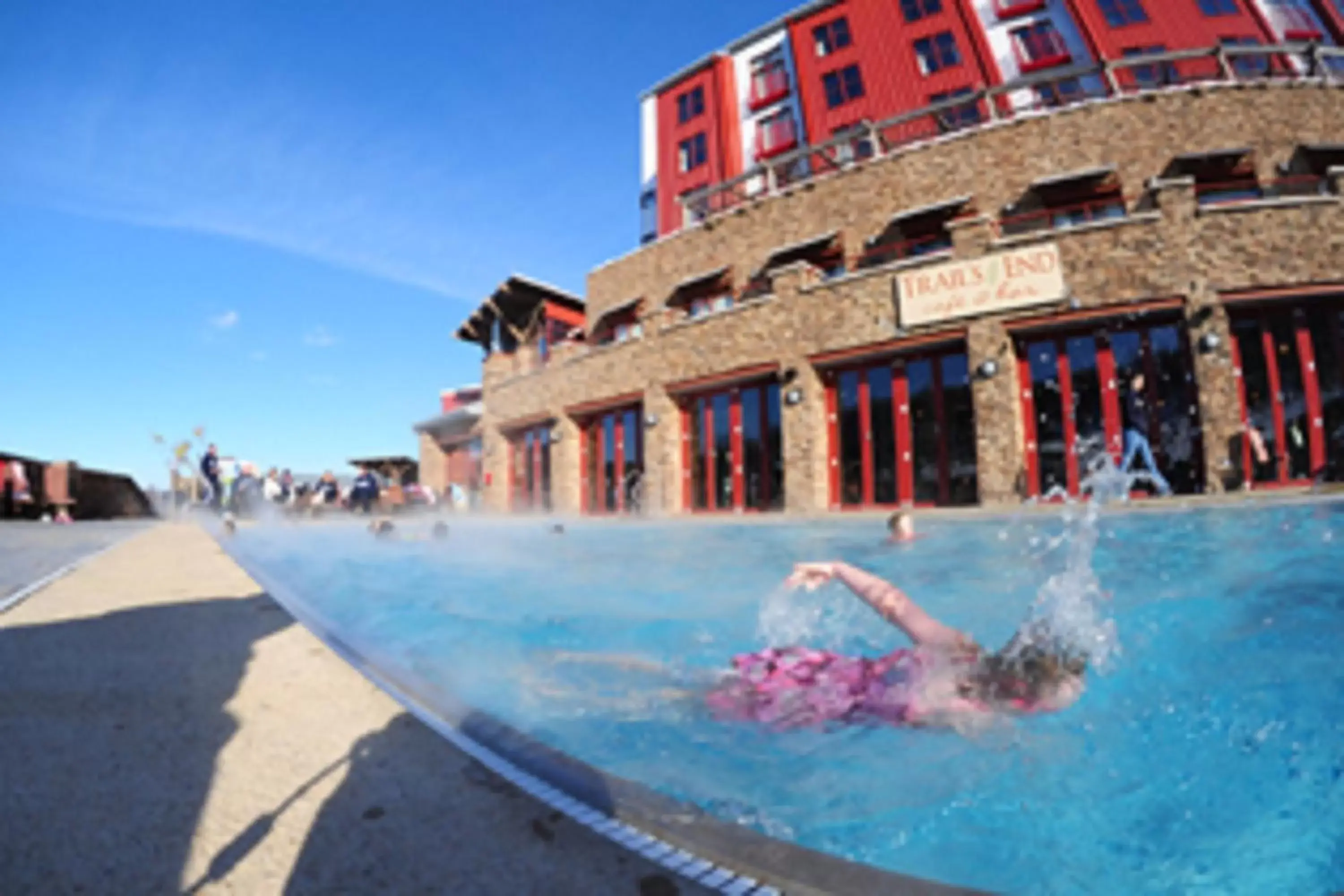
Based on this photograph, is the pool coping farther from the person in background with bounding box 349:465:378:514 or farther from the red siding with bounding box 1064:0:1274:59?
the red siding with bounding box 1064:0:1274:59

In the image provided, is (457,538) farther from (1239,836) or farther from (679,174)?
(679,174)

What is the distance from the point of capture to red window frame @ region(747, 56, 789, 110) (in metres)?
26.8

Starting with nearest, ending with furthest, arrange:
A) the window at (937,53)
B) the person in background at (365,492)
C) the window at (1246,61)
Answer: the person in background at (365,492) → the window at (1246,61) → the window at (937,53)

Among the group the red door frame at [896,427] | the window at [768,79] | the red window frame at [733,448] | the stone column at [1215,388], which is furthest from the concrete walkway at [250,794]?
the window at [768,79]

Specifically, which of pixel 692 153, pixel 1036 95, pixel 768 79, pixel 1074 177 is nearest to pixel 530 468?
pixel 692 153

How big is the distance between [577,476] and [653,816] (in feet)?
59.6

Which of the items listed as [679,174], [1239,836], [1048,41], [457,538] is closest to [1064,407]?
[1239,836]

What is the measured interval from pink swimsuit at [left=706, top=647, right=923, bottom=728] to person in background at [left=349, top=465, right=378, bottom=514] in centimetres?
1867

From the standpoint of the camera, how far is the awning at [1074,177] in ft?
43.1

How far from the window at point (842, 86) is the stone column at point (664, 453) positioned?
16910 millimetres

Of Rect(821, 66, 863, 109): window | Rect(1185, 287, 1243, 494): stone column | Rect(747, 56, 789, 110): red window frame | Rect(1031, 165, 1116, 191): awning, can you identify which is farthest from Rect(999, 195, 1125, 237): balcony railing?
Rect(747, 56, 789, 110): red window frame

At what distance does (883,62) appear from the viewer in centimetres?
2411

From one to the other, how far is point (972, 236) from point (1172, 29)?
18.4m

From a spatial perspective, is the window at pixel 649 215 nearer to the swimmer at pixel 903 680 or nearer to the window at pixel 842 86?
the window at pixel 842 86
